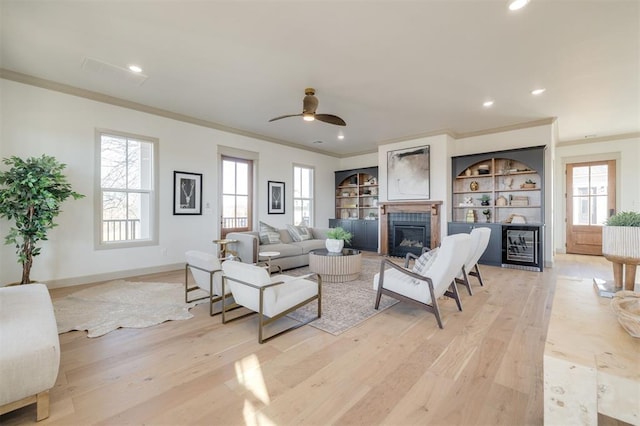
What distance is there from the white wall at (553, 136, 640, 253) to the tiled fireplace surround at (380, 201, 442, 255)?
12.2 ft

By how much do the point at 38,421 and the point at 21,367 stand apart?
1.31ft

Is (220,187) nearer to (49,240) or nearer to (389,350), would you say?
(49,240)

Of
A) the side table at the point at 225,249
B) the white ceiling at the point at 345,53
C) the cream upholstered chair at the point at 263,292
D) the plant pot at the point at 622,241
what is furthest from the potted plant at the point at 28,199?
the plant pot at the point at 622,241

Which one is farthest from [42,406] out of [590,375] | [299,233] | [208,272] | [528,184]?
[528,184]

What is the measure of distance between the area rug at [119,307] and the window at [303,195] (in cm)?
404

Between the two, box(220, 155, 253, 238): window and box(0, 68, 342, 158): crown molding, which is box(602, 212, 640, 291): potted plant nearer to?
box(220, 155, 253, 238): window

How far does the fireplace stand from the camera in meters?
6.57

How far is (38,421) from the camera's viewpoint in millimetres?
1539

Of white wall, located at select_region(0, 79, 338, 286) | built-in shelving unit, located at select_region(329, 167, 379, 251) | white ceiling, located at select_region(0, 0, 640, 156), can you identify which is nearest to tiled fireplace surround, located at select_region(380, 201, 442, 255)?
built-in shelving unit, located at select_region(329, 167, 379, 251)

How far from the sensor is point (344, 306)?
3295mm

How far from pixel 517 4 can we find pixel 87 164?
5696mm

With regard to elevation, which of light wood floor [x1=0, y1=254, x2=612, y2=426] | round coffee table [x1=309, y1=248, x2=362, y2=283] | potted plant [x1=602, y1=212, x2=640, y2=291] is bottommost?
light wood floor [x1=0, y1=254, x2=612, y2=426]

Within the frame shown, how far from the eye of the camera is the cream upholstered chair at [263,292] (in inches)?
96.5

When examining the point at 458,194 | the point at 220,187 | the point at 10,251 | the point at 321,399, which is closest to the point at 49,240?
the point at 10,251
